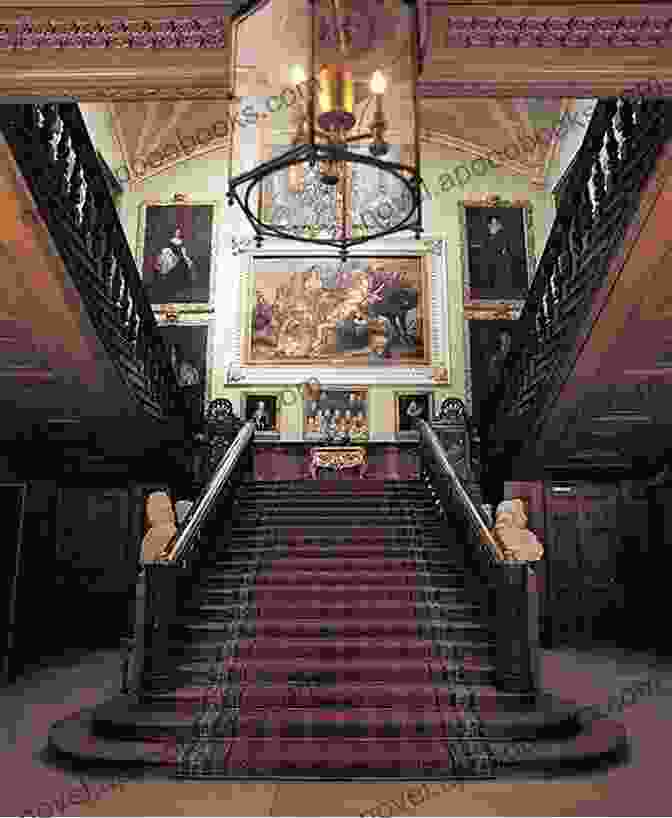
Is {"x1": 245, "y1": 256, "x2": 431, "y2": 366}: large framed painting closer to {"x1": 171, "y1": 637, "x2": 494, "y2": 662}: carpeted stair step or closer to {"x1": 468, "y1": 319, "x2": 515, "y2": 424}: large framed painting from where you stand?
{"x1": 468, "y1": 319, "x2": 515, "y2": 424}: large framed painting

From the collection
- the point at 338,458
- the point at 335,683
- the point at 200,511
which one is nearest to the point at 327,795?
the point at 335,683

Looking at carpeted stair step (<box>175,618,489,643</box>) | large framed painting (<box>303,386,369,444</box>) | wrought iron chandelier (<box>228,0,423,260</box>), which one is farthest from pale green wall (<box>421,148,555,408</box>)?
wrought iron chandelier (<box>228,0,423,260</box>)

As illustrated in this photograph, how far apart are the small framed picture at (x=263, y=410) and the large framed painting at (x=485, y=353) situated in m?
3.37

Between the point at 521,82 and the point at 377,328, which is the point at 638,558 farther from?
the point at 521,82

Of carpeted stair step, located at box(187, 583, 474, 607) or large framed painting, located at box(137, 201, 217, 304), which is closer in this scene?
carpeted stair step, located at box(187, 583, 474, 607)

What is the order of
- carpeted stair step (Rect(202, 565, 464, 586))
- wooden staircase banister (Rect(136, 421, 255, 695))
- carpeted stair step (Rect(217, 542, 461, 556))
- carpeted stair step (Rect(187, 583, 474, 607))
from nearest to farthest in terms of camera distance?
wooden staircase banister (Rect(136, 421, 255, 695)) < carpeted stair step (Rect(187, 583, 474, 607)) < carpeted stair step (Rect(202, 565, 464, 586)) < carpeted stair step (Rect(217, 542, 461, 556))

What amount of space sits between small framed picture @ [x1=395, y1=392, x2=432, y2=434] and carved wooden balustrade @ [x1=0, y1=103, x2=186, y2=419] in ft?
17.7

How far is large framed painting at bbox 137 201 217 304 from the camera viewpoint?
1402 centimetres

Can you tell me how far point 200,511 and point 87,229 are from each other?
2573 mm

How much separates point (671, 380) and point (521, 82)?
14.3ft

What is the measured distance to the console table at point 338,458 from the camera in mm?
12391

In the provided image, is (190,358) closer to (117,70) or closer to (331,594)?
(331,594)

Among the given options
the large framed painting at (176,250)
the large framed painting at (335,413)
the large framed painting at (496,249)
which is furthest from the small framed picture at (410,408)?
the large framed painting at (176,250)

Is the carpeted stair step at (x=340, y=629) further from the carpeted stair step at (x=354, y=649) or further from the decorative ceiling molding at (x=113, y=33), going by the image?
the decorative ceiling molding at (x=113, y=33)
